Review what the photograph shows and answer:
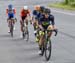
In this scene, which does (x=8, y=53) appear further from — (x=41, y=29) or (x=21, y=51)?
(x=41, y=29)

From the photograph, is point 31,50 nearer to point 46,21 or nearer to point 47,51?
point 46,21

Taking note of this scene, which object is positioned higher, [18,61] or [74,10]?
[18,61]

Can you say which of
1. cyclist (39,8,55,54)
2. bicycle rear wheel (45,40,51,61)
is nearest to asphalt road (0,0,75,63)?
bicycle rear wheel (45,40,51,61)

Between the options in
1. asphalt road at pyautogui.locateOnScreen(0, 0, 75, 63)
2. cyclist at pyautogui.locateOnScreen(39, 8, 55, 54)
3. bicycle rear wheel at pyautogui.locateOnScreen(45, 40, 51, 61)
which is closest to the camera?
bicycle rear wheel at pyautogui.locateOnScreen(45, 40, 51, 61)

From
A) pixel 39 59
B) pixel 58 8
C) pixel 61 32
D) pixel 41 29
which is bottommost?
pixel 58 8

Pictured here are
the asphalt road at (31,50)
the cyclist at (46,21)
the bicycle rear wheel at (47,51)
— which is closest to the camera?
the bicycle rear wheel at (47,51)

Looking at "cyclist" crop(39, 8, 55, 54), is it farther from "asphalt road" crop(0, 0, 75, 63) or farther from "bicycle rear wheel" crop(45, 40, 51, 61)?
"asphalt road" crop(0, 0, 75, 63)

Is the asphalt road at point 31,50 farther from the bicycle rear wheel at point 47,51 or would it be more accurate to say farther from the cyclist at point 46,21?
the cyclist at point 46,21

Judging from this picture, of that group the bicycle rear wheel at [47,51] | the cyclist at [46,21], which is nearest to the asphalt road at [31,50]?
the bicycle rear wheel at [47,51]

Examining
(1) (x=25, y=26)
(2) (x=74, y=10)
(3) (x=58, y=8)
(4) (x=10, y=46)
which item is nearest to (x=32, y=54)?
(4) (x=10, y=46)

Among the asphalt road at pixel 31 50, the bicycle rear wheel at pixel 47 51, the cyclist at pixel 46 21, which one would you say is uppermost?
the cyclist at pixel 46 21

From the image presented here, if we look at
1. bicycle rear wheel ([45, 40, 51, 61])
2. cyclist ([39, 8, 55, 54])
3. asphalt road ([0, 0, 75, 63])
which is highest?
cyclist ([39, 8, 55, 54])

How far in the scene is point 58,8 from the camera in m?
43.8

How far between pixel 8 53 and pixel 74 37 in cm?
584
